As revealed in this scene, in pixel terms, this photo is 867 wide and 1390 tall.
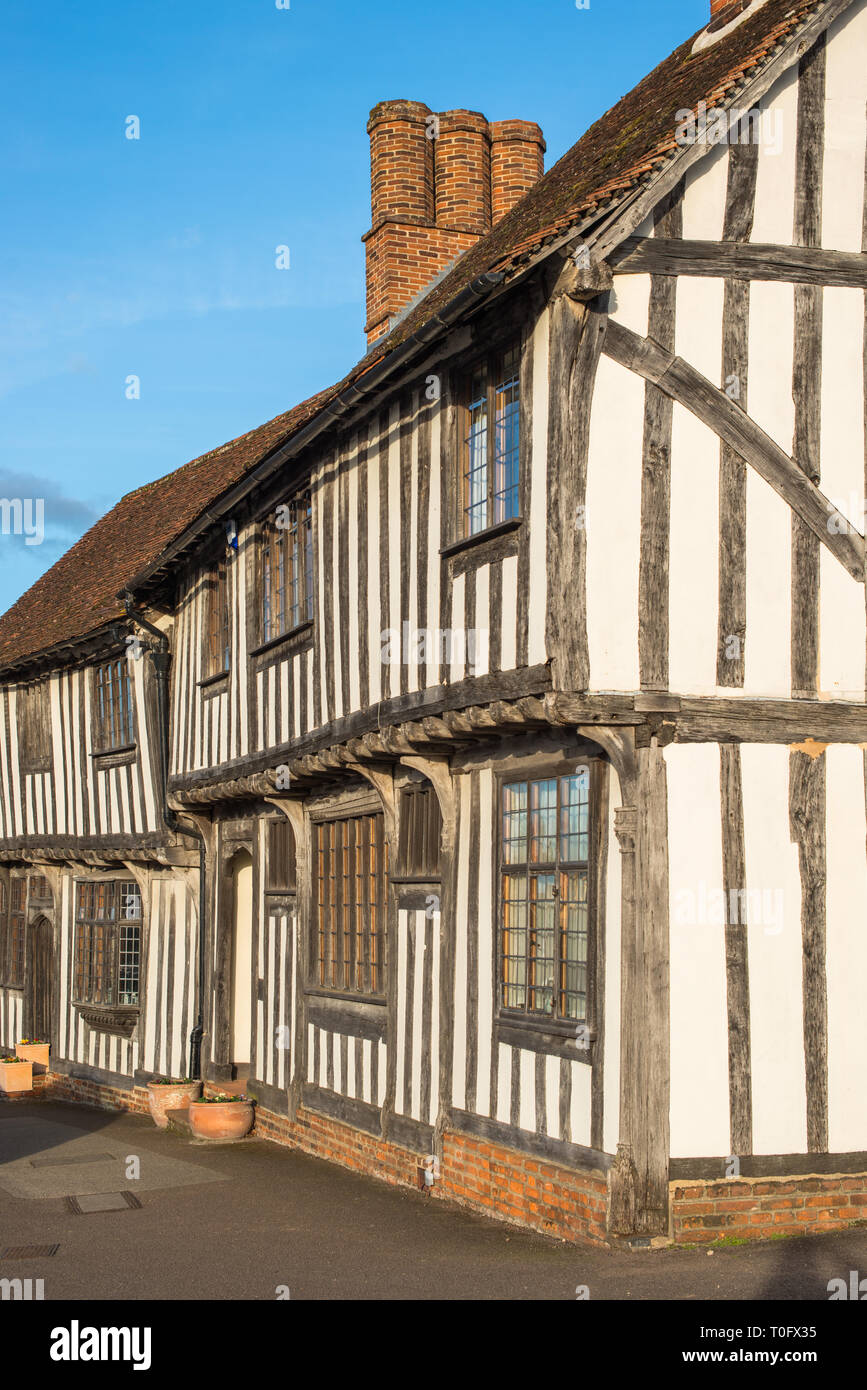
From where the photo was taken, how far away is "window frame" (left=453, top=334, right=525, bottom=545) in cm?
868

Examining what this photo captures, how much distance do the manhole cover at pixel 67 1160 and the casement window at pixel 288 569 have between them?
492 centimetres

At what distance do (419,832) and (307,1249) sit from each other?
3.23 metres

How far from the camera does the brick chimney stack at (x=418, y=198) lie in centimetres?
1570

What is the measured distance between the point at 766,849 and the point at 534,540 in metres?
2.18

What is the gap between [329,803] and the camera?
503 inches

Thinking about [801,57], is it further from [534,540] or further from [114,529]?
[114,529]

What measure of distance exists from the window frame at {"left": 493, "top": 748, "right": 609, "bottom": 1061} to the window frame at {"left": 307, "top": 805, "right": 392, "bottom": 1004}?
2027 millimetres

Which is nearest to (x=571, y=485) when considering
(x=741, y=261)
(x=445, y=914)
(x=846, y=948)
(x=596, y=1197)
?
(x=741, y=261)

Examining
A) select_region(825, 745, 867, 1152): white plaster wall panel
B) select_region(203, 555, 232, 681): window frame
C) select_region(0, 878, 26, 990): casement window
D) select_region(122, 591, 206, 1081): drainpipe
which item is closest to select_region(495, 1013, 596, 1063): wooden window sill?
select_region(825, 745, 867, 1152): white plaster wall panel

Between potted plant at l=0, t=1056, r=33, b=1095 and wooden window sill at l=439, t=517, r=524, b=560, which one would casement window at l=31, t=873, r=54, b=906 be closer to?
potted plant at l=0, t=1056, r=33, b=1095

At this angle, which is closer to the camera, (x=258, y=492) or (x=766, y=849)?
(x=766, y=849)

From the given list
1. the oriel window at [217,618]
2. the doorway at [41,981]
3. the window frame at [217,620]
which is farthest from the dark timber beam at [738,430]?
the doorway at [41,981]

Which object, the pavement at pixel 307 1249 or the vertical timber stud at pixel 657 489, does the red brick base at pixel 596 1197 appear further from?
the vertical timber stud at pixel 657 489
